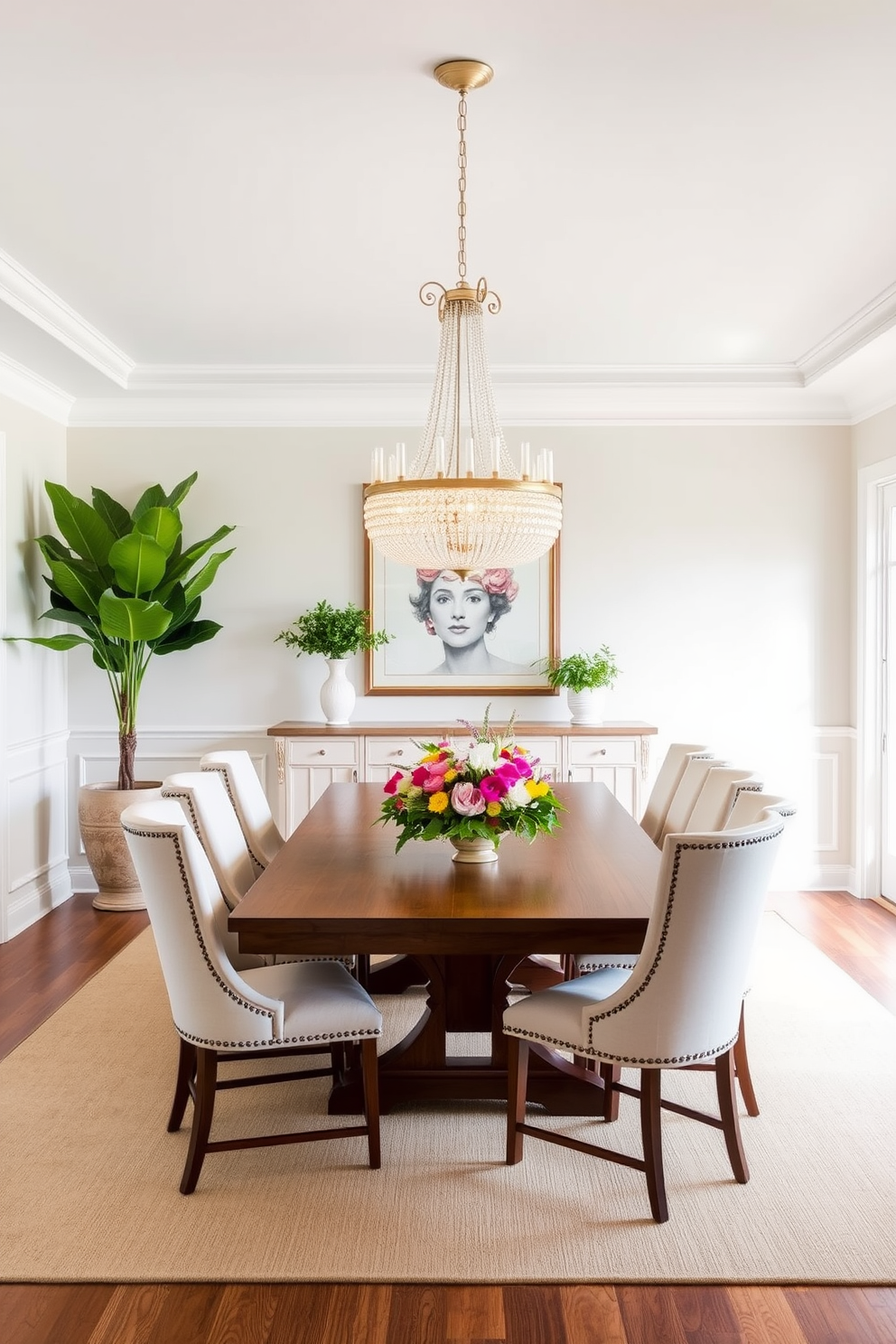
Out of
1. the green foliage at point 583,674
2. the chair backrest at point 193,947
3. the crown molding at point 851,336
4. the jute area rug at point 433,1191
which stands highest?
the crown molding at point 851,336

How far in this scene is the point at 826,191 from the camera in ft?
10.6

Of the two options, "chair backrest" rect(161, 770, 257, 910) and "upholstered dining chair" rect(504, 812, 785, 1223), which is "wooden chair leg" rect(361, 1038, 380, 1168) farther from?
"chair backrest" rect(161, 770, 257, 910)

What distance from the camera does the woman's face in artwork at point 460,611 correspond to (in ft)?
18.5

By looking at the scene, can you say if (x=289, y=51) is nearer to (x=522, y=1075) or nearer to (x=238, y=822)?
(x=238, y=822)

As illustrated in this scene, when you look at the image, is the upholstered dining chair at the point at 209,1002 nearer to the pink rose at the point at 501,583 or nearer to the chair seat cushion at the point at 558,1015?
the chair seat cushion at the point at 558,1015

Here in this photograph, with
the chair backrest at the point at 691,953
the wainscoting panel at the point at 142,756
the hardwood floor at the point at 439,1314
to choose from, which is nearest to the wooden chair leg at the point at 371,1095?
the hardwood floor at the point at 439,1314

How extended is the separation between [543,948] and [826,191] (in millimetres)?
2490

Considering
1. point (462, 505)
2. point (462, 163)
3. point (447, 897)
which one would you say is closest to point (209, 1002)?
point (447, 897)

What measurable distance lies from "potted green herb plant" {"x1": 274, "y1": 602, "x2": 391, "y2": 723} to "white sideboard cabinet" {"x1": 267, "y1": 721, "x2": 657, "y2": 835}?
168mm

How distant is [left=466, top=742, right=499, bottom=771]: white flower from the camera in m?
2.88

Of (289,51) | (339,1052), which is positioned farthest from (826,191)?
(339,1052)

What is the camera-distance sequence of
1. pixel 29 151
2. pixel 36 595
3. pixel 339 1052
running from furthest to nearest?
pixel 36 595
pixel 339 1052
pixel 29 151

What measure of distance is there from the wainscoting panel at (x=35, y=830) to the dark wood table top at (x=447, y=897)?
218cm

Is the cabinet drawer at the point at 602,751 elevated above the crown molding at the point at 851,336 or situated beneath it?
situated beneath
